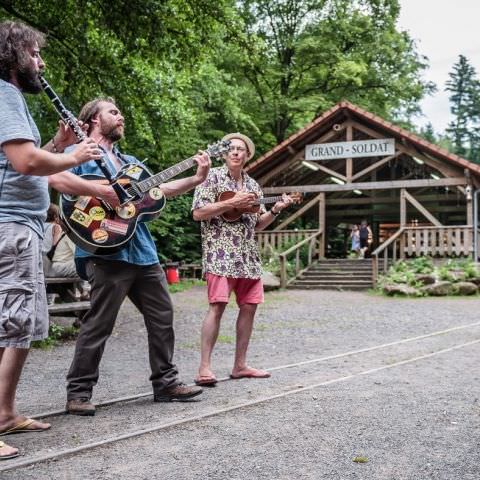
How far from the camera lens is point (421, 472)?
9.57 feet

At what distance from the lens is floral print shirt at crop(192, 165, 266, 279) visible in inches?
201

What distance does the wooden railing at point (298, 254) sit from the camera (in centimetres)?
1809

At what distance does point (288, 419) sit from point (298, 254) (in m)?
15.4

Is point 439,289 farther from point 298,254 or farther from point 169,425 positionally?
point 169,425

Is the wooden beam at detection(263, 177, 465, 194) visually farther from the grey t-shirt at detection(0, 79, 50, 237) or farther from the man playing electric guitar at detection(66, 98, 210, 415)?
the grey t-shirt at detection(0, 79, 50, 237)

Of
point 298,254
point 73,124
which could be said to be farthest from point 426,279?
point 73,124

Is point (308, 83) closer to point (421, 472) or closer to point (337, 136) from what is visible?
point (337, 136)

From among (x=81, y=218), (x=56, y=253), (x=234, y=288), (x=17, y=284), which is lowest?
(x=234, y=288)

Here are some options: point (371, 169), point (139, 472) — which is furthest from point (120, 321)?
Answer: point (371, 169)

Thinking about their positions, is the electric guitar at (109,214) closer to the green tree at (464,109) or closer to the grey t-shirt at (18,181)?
the grey t-shirt at (18,181)

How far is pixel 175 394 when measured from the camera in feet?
14.4

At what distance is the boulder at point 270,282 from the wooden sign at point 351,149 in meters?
5.80

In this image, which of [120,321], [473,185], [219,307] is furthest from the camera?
[473,185]

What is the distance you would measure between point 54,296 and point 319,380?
4.40m
